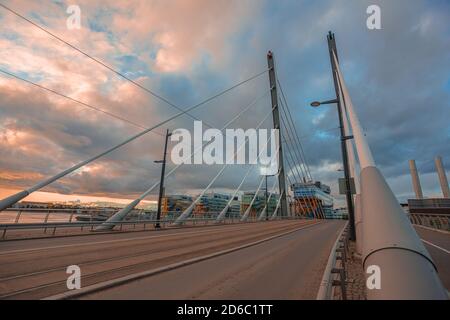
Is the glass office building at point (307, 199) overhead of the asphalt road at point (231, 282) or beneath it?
overhead

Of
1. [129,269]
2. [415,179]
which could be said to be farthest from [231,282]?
[415,179]

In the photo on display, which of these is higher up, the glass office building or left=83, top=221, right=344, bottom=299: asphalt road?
the glass office building

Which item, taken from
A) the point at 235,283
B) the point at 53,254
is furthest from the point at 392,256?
the point at 53,254

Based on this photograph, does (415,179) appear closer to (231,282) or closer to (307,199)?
(307,199)

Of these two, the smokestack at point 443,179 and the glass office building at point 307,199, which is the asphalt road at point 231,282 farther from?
the smokestack at point 443,179

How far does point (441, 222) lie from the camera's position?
23.0 metres

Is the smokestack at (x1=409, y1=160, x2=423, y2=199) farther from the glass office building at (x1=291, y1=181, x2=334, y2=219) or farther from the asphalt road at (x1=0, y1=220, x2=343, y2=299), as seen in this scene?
the asphalt road at (x1=0, y1=220, x2=343, y2=299)

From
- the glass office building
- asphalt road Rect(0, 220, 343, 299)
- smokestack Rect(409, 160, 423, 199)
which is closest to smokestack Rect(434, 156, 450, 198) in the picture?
smokestack Rect(409, 160, 423, 199)

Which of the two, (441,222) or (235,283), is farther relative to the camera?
(441,222)

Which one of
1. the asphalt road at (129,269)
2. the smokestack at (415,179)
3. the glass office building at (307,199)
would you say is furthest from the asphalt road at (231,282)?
the smokestack at (415,179)

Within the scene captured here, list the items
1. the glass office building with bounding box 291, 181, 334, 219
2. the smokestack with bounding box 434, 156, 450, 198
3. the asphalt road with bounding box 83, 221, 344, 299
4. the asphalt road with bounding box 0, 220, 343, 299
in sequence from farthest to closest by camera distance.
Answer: the glass office building with bounding box 291, 181, 334, 219, the smokestack with bounding box 434, 156, 450, 198, the asphalt road with bounding box 0, 220, 343, 299, the asphalt road with bounding box 83, 221, 344, 299

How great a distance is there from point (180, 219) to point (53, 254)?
13.8 m
